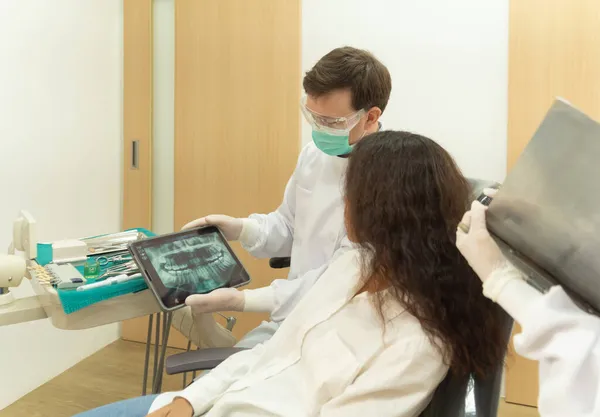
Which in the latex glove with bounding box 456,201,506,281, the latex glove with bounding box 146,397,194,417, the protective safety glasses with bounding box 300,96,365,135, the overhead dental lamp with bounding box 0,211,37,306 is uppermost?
the protective safety glasses with bounding box 300,96,365,135

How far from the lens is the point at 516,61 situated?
2.14 meters

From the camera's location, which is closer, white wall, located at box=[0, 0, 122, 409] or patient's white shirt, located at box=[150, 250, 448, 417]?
patient's white shirt, located at box=[150, 250, 448, 417]

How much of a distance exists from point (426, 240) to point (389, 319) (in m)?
0.17

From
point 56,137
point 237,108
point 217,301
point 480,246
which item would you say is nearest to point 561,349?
point 480,246

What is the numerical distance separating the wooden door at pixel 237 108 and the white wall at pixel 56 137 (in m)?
0.38

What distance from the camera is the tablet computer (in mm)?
1310

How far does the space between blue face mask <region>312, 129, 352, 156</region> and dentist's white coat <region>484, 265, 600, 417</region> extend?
3.09 feet

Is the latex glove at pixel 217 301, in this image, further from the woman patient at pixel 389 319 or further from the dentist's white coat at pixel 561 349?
the dentist's white coat at pixel 561 349

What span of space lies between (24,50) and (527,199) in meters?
2.21

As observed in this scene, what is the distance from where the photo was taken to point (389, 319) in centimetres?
98

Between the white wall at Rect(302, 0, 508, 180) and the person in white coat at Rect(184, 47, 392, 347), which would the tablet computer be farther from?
the white wall at Rect(302, 0, 508, 180)

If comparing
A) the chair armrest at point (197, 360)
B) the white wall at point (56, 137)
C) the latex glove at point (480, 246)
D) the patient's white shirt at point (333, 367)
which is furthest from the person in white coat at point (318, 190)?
the white wall at point (56, 137)

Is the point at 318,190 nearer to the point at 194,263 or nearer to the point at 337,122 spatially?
the point at 337,122

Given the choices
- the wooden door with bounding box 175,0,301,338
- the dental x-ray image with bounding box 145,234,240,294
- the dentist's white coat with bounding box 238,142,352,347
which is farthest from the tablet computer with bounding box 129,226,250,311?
the wooden door with bounding box 175,0,301,338
